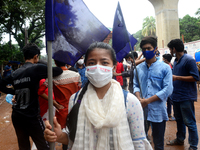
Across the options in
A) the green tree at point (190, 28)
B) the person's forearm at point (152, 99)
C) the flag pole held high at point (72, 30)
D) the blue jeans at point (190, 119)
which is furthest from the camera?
the green tree at point (190, 28)

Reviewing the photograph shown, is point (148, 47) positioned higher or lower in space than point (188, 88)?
higher

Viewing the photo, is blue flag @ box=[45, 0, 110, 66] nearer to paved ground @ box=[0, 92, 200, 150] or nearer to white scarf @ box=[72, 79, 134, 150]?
white scarf @ box=[72, 79, 134, 150]

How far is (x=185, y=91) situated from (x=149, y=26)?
56584 millimetres

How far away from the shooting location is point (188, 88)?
9.98 ft

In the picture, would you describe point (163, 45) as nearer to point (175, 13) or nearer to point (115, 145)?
point (175, 13)

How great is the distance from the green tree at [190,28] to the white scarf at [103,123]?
1643 inches

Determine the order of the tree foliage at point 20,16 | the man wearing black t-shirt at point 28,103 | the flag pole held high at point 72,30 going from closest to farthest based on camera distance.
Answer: the flag pole held high at point 72,30 < the man wearing black t-shirt at point 28,103 < the tree foliage at point 20,16

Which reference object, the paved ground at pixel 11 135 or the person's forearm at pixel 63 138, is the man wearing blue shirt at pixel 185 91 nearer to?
the paved ground at pixel 11 135

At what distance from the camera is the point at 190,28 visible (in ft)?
128

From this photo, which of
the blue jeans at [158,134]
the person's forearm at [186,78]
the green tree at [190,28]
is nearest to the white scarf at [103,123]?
the blue jeans at [158,134]

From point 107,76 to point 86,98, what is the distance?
25 cm

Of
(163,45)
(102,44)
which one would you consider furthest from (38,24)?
(102,44)

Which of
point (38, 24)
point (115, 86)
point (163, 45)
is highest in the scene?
point (38, 24)

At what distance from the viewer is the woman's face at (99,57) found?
1435mm
